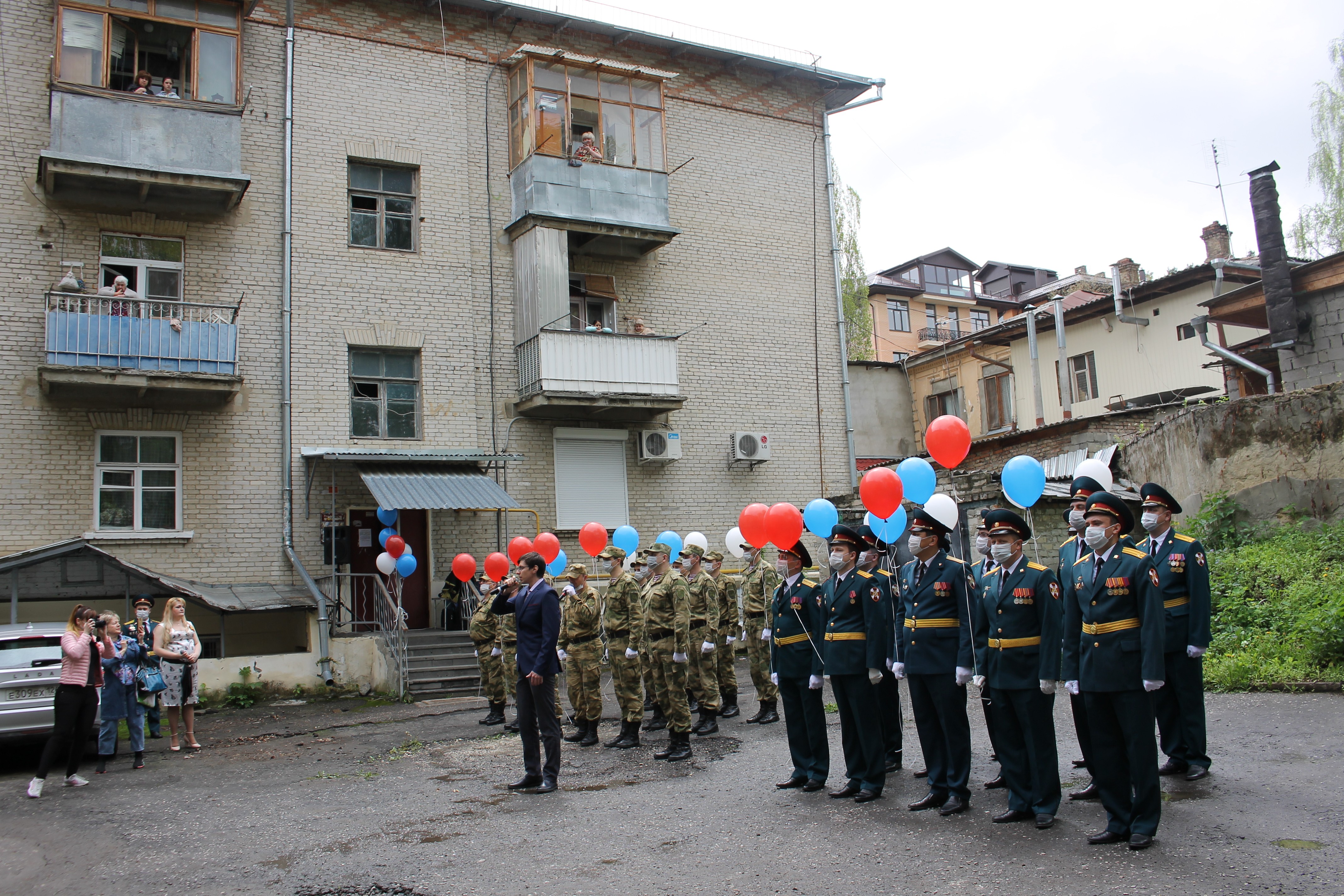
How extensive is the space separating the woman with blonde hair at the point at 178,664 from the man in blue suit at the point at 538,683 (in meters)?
4.71

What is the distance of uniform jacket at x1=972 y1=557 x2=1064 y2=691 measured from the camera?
19.8ft

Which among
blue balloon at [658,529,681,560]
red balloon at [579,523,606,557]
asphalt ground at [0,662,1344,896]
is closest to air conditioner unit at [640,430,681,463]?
blue balloon at [658,529,681,560]

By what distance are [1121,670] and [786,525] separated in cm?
339

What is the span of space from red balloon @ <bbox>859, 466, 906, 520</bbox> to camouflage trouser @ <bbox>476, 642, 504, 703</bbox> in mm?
5801

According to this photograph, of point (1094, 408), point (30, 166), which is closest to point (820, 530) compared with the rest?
point (30, 166)

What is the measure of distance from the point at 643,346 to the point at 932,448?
1050 centimetres

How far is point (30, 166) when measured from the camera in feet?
49.3

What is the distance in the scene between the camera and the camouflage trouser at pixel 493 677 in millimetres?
11922

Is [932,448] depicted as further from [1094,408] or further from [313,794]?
[1094,408]

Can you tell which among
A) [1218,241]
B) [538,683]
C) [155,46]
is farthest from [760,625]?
[1218,241]

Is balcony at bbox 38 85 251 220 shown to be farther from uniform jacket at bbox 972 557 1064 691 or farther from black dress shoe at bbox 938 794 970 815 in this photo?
black dress shoe at bbox 938 794 970 815

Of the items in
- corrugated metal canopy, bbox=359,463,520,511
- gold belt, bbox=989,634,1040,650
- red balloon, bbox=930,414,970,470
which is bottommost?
gold belt, bbox=989,634,1040,650

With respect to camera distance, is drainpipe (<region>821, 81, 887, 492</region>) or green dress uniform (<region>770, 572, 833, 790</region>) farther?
drainpipe (<region>821, 81, 887, 492</region>)

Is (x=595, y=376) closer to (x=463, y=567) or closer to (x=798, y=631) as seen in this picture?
(x=463, y=567)
